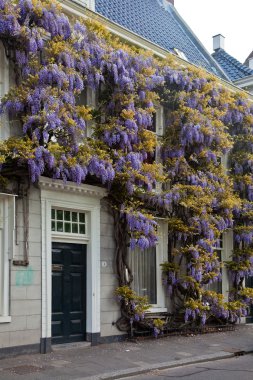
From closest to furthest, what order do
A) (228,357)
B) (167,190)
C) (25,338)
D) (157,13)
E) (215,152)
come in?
(25,338), (228,357), (167,190), (215,152), (157,13)

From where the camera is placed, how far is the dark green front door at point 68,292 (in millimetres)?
12859

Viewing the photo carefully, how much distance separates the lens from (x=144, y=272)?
1543cm

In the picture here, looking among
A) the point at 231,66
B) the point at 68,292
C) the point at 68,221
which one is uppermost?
the point at 231,66

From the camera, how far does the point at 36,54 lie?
1278cm

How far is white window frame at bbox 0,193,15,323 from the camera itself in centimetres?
1149

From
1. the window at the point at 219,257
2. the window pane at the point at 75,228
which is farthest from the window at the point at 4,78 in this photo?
the window at the point at 219,257

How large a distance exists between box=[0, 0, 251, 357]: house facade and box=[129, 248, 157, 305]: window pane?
28 millimetres

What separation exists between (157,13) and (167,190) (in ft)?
30.0

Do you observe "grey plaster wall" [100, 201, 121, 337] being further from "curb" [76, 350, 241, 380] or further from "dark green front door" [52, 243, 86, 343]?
"curb" [76, 350, 241, 380]

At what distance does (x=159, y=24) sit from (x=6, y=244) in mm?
12326

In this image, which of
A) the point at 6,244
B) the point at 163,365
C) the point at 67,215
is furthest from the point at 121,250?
the point at 163,365

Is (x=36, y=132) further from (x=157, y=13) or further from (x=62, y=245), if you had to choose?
(x=157, y=13)

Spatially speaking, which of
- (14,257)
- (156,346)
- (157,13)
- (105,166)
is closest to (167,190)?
(105,166)

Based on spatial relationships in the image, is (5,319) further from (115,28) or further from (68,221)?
(115,28)
